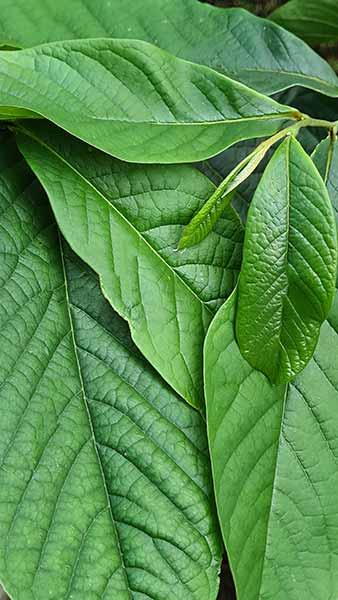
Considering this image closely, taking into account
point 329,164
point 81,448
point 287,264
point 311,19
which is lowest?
point 81,448

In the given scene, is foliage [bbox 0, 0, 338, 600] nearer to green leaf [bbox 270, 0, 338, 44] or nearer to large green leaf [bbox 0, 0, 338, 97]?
large green leaf [bbox 0, 0, 338, 97]

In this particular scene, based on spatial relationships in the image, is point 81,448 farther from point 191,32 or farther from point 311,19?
point 311,19

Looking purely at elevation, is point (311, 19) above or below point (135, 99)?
above

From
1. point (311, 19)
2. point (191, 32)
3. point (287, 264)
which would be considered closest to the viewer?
point (287, 264)

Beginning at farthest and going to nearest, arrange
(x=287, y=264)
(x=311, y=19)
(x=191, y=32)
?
1. (x=311, y=19)
2. (x=191, y=32)
3. (x=287, y=264)

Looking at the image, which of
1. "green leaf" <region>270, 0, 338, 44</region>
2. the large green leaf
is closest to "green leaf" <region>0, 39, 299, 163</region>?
the large green leaf

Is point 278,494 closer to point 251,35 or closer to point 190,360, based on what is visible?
point 190,360

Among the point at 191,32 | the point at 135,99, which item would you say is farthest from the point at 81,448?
the point at 191,32

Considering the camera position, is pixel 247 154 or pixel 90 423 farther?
pixel 247 154
